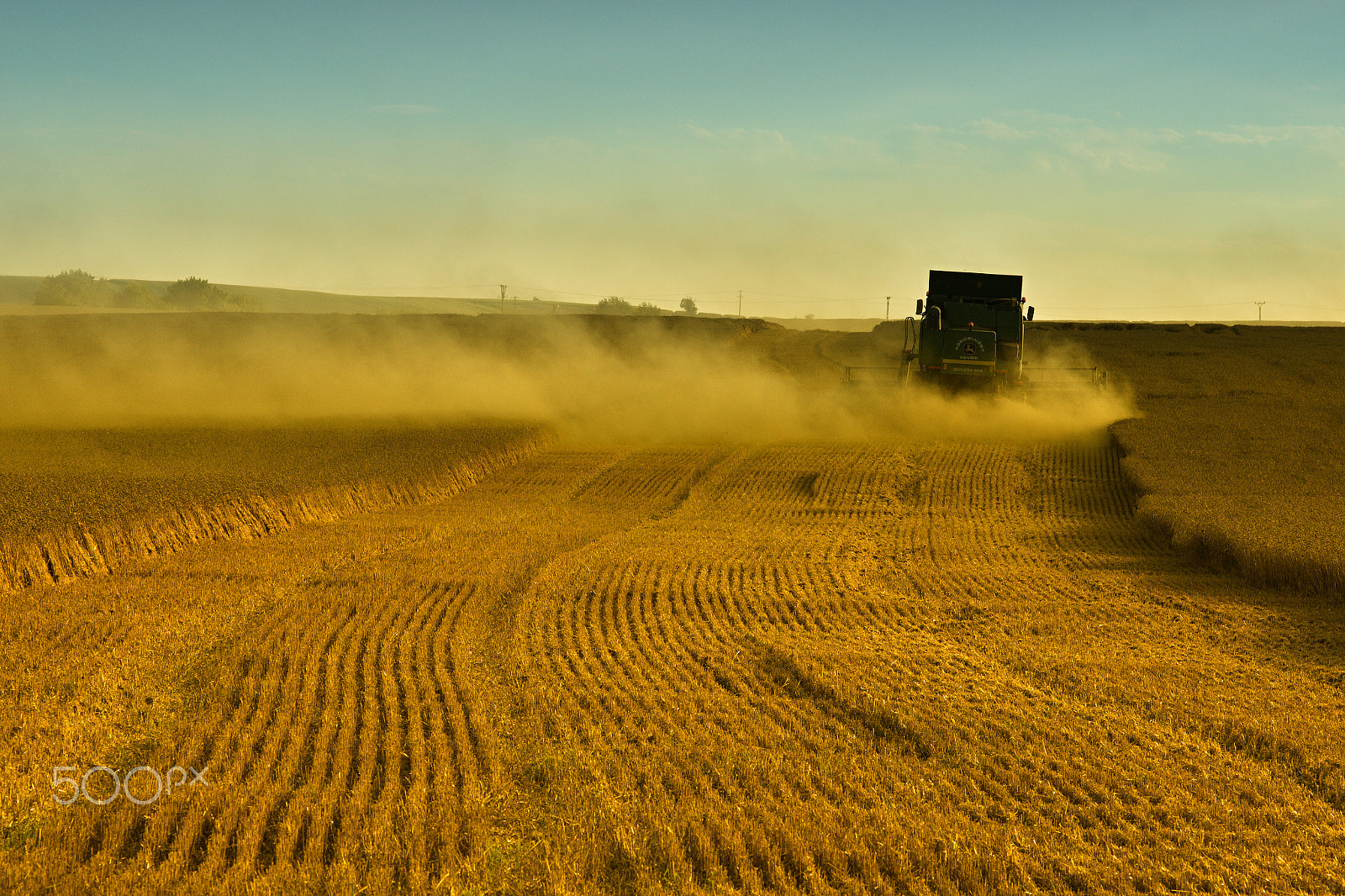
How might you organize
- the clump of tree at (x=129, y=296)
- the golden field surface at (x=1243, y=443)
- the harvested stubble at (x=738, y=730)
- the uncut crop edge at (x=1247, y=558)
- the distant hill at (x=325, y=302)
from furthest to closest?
the distant hill at (x=325, y=302), the clump of tree at (x=129, y=296), the golden field surface at (x=1243, y=443), the uncut crop edge at (x=1247, y=558), the harvested stubble at (x=738, y=730)

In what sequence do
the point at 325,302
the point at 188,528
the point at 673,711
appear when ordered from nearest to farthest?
the point at 673,711 → the point at 188,528 → the point at 325,302

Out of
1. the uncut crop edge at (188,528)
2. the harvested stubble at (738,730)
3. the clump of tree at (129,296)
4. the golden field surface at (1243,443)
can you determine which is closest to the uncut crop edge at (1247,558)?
the golden field surface at (1243,443)

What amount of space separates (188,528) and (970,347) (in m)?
20.6

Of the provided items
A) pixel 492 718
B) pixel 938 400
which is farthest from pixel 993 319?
pixel 492 718

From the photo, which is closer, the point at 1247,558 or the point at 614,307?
the point at 1247,558

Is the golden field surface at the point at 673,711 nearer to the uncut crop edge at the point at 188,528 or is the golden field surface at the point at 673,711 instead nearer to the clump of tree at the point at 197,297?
the uncut crop edge at the point at 188,528

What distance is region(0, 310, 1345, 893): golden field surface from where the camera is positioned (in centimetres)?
558

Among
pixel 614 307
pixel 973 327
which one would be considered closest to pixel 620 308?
pixel 614 307

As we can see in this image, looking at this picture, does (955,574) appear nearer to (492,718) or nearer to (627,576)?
(627,576)

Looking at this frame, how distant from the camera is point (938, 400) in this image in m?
29.0

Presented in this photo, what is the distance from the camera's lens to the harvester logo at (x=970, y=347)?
27.8m

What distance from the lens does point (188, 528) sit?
1475 cm

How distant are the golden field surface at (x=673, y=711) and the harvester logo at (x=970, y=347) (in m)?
10.2

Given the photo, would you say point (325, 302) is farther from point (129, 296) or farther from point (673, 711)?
point (673, 711)
